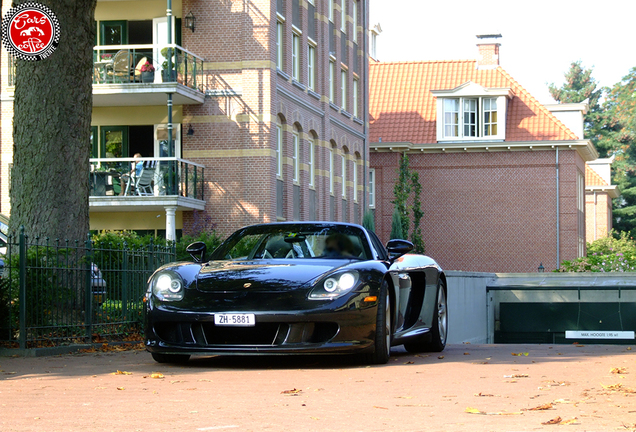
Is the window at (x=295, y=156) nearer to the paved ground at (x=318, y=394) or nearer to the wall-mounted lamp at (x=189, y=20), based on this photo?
the wall-mounted lamp at (x=189, y=20)

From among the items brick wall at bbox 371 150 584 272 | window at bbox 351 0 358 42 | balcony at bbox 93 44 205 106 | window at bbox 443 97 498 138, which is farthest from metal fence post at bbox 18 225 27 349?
window at bbox 443 97 498 138

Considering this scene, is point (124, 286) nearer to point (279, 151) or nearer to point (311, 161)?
point (279, 151)

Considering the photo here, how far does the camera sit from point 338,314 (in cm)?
852

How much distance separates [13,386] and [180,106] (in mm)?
23396

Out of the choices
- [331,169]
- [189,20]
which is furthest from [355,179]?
Answer: [189,20]

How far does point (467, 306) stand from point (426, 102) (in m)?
22.8

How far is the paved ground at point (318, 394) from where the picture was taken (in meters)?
5.53

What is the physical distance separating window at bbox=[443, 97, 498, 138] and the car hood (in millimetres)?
38233

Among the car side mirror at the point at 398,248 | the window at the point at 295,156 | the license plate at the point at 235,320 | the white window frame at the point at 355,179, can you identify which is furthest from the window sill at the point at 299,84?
the license plate at the point at 235,320

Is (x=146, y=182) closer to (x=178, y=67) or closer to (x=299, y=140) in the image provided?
(x=178, y=67)

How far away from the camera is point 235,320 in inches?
333

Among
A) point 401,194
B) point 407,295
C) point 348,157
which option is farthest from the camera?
point 401,194

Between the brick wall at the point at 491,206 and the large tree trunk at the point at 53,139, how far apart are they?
34.2 m

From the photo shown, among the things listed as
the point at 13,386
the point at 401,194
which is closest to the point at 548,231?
the point at 401,194
